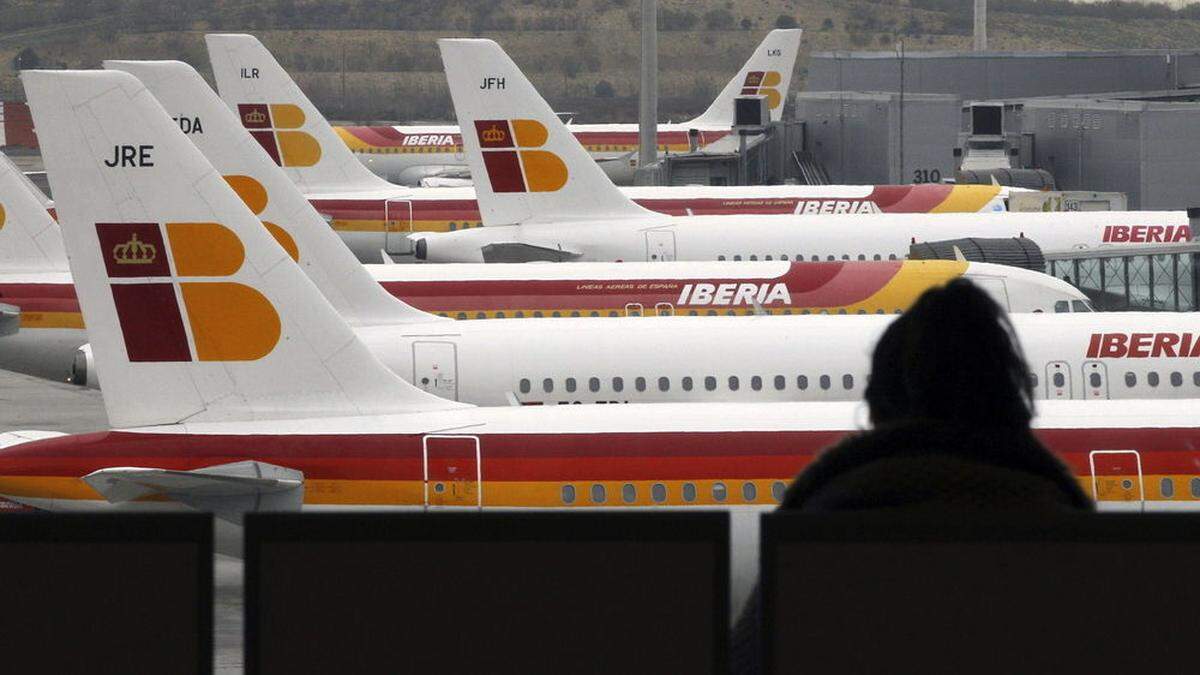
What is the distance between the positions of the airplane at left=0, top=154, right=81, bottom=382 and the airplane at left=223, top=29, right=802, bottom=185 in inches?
2162

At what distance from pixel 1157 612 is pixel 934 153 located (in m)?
70.3

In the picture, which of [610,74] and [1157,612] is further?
[610,74]

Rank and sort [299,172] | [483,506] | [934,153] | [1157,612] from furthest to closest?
1. [934,153]
2. [299,172]
3. [483,506]
4. [1157,612]

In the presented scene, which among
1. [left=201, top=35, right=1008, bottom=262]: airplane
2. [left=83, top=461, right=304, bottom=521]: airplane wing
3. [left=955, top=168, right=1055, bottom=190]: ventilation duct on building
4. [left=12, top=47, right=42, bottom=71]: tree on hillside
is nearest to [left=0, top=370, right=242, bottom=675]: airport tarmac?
[left=201, top=35, right=1008, bottom=262]: airplane

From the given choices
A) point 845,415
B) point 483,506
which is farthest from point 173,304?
point 845,415

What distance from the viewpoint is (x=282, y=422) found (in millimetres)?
18406

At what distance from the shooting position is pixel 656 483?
1797 centimetres

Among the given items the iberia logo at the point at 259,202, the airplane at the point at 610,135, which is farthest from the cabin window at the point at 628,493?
the airplane at the point at 610,135

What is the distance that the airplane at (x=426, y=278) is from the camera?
88.9 ft

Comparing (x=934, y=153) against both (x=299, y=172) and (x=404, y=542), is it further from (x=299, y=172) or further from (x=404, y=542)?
(x=404, y=542)

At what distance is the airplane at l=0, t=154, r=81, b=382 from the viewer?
103ft

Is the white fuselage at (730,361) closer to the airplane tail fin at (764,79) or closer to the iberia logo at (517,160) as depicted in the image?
the iberia logo at (517,160)

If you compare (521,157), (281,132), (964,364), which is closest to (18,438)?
(964,364)

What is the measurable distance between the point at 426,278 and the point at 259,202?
4014 millimetres
